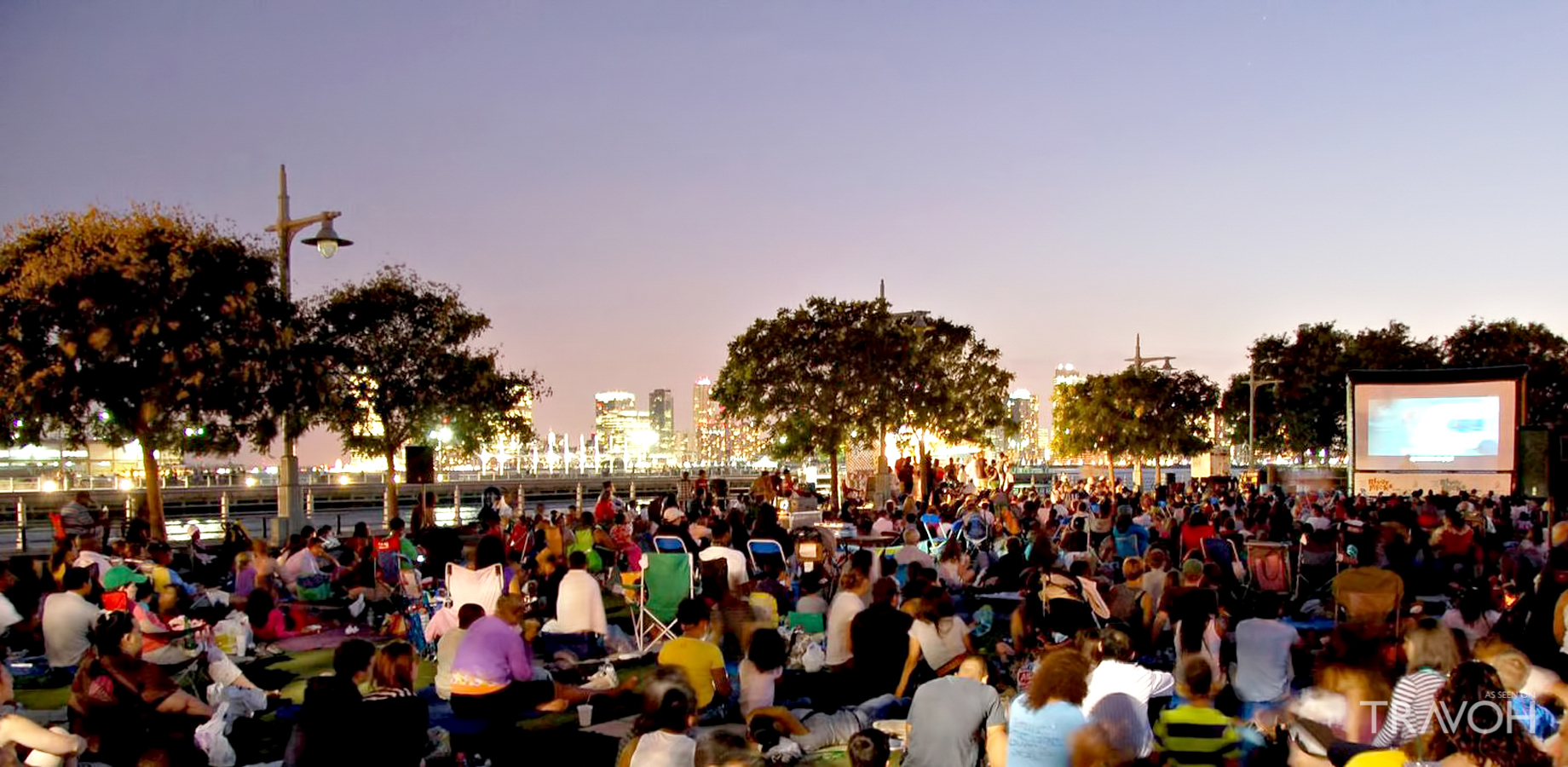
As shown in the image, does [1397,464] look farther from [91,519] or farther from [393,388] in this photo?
[91,519]

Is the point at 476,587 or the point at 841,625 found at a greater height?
the point at 476,587

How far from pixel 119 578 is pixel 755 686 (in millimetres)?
6913

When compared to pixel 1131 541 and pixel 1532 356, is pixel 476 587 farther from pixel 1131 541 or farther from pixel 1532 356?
pixel 1532 356

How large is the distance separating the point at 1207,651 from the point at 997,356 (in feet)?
86.5

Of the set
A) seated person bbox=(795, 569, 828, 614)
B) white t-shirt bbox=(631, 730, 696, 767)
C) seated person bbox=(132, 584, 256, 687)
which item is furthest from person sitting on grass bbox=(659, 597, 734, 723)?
seated person bbox=(795, 569, 828, 614)

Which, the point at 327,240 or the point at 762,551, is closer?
the point at 762,551

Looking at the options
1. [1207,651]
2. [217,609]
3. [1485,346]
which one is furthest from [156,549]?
[1485,346]

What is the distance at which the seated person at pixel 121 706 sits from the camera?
6910 mm

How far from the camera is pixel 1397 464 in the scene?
32781mm

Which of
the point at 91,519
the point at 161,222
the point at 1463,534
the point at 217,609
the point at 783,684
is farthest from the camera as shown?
the point at 161,222

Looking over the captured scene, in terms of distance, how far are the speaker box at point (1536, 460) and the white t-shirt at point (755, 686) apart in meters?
10.2

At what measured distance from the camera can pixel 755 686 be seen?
769 cm

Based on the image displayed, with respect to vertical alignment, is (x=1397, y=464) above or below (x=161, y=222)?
A: below

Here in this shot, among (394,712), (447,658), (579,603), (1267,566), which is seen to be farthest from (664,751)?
(1267,566)
